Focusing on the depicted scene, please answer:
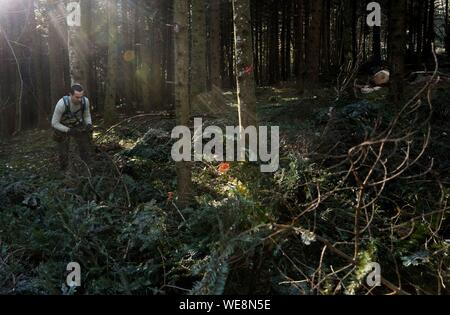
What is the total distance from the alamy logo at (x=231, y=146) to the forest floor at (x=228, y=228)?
0.72ft

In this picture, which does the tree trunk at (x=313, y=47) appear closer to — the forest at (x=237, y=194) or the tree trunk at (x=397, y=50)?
the forest at (x=237, y=194)

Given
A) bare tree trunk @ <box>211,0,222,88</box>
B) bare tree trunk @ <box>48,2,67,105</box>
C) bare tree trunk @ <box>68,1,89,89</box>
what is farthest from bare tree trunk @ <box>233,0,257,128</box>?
bare tree trunk @ <box>48,2,67,105</box>

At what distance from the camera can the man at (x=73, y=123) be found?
28.1 feet

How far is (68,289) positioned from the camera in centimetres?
496

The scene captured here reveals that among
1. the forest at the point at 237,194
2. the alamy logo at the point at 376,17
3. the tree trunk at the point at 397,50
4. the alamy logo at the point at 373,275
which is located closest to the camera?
the alamy logo at the point at 373,275

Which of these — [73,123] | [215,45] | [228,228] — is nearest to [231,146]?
[73,123]

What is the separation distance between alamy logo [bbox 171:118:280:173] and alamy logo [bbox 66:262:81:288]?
2.32 m

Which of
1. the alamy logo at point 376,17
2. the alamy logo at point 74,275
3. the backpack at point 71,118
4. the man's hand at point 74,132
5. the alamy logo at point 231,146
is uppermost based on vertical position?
the alamy logo at point 376,17

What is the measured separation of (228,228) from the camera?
17.8 ft

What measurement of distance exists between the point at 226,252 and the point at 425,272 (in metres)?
2.26

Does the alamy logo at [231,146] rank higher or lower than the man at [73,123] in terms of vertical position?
lower

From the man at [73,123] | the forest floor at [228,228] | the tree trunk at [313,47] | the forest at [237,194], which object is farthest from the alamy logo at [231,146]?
the tree trunk at [313,47]

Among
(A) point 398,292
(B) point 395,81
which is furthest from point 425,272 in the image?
(B) point 395,81

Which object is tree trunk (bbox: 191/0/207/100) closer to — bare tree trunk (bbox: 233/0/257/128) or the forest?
the forest
